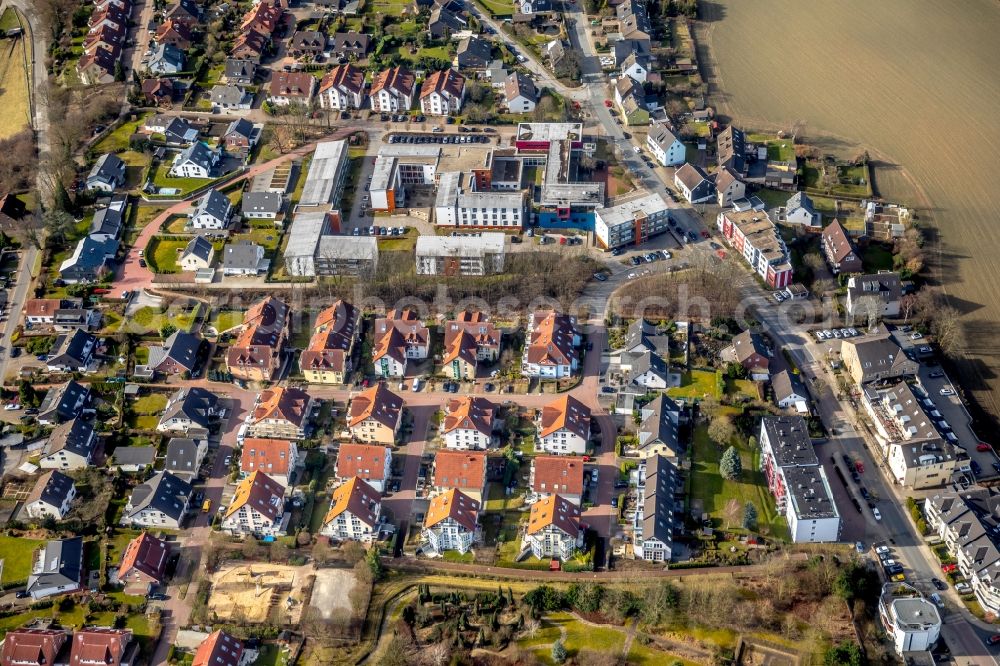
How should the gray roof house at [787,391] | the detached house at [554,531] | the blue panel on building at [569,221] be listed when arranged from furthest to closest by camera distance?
the blue panel on building at [569,221], the gray roof house at [787,391], the detached house at [554,531]

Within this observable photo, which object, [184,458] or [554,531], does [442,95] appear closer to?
[184,458]

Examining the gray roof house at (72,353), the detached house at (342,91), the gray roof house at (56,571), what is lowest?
the gray roof house at (72,353)

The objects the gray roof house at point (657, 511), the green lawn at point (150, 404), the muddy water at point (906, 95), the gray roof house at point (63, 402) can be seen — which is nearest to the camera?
the gray roof house at point (657, 511)

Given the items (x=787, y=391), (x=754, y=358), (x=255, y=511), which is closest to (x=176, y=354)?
(x=255, y=511)

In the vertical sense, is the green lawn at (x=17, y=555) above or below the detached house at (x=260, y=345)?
below

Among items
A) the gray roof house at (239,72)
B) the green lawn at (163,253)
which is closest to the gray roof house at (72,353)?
the green lawn at (163,253)

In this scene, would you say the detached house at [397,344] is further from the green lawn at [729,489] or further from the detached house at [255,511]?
the green lawn at [729,489]
